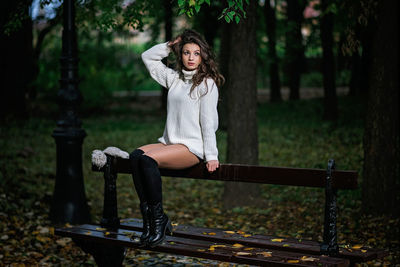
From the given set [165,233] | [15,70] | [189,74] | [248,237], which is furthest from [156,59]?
[15,70]

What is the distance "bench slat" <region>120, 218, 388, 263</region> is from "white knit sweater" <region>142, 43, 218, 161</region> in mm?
619

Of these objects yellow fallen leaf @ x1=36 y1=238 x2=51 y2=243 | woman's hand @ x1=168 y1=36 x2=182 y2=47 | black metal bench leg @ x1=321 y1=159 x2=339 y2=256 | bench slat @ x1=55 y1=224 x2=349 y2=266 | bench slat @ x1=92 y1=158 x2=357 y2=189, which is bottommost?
yellow fallen leaf @ x1=36 y1=238 x2=51 y2=243

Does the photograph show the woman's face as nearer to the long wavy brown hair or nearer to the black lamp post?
the long wavy brown hair

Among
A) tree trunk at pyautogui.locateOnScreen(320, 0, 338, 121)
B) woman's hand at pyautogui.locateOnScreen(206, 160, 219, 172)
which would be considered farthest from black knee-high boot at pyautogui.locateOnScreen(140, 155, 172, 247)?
tree trunk at pyautogui.locateOnScreen(320, 0, 338, 121)

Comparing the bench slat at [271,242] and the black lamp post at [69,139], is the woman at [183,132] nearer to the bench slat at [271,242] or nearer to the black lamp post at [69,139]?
the bench slat at [271,242]

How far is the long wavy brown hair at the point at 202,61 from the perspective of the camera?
172 inches

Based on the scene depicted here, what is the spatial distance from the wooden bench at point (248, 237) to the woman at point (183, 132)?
123 mm

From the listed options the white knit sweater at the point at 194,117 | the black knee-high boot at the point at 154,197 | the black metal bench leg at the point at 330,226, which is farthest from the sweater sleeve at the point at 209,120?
the black metal bench leg at the point at 330,226

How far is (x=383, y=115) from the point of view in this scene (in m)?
7.36

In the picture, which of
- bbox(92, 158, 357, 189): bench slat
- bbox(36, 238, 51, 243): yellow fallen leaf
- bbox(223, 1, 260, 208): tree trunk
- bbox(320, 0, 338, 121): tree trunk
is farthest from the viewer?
bbox(320, 0, 338, 121): tree trunk

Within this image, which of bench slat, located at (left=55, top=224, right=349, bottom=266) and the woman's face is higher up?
the woman's face

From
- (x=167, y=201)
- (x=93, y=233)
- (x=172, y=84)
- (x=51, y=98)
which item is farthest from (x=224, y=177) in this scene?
(x=51, y=98)

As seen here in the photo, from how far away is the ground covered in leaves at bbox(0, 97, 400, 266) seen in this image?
6340 mm

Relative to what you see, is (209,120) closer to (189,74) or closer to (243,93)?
(189,74)
